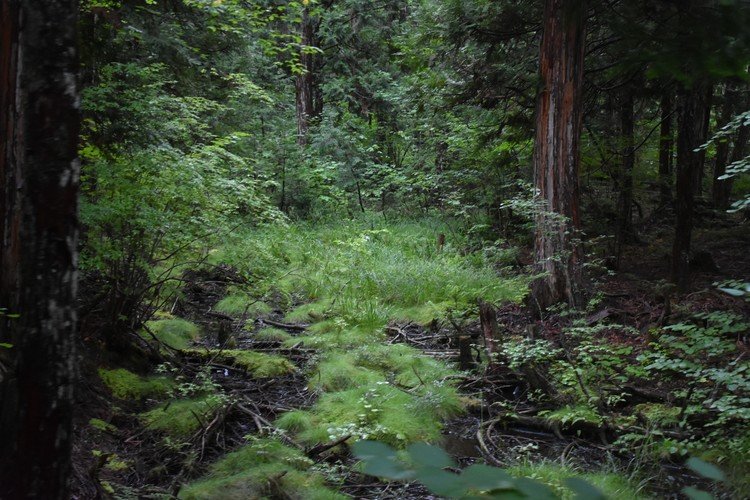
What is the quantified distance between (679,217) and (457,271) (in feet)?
11.1

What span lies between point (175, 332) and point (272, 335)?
1.25 metres

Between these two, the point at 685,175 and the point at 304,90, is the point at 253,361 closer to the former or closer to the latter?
the point at 685,175

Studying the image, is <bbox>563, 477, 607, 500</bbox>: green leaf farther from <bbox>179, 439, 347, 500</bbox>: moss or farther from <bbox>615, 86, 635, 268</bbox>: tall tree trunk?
<bbox>615, 86, 635, 268</bbox>: tall tree trunk

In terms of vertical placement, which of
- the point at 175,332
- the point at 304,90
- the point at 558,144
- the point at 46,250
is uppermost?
the point at 304,90

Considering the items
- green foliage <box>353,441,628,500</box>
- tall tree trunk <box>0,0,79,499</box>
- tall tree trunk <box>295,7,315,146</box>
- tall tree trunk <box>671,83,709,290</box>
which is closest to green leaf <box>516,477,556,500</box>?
green foliage <box>353,441,628,500</box>

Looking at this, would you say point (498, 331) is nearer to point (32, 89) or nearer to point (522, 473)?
point (522, 473)

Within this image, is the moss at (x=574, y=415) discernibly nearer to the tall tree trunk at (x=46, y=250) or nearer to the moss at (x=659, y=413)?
the moss at (x=659, y=413)

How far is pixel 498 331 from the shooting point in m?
6.45

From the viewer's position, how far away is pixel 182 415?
4.65 metres

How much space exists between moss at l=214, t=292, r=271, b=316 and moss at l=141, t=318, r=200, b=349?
93cm

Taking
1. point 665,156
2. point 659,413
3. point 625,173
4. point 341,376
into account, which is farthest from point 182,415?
point 665,156

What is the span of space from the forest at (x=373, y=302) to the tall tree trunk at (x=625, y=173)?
7 centimetres

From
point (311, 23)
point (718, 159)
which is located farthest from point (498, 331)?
point (311, 23)

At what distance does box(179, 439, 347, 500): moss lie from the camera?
359 centimetres
